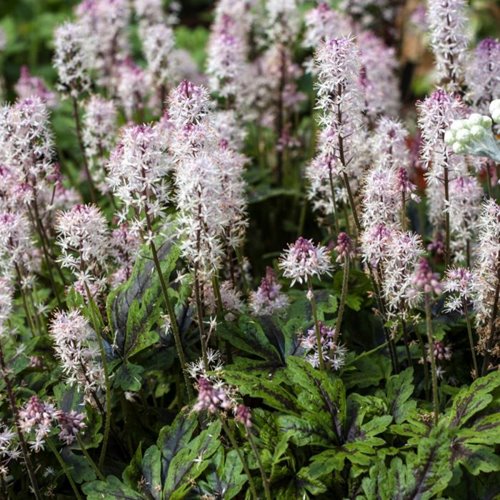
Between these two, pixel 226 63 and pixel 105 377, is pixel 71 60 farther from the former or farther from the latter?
pixel 105 377

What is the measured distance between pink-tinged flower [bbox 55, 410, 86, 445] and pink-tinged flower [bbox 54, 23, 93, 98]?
6.01 feet

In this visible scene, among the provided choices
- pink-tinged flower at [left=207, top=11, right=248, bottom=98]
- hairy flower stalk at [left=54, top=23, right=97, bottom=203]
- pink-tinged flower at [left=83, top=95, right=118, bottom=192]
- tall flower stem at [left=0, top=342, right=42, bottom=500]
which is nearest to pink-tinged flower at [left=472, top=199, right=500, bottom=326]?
tall flower stem at [left=0, top=342, right=42, bottom=500]

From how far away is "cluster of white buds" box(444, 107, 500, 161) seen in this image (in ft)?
8.76

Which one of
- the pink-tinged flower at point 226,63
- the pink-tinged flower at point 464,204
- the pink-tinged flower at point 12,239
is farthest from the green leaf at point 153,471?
the pink-tinged flower at point 226,63

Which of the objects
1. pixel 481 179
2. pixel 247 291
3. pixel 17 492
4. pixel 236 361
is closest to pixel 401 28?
pixel 481 179

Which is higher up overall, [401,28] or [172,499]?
[401,28]

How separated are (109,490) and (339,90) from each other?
163 centimetres

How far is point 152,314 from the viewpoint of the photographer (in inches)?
117

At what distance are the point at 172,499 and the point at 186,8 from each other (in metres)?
9.77

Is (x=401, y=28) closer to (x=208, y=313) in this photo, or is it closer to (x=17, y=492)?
(x=208, y=313)

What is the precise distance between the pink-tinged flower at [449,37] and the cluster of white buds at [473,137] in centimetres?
83

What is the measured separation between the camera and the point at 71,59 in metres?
4.01

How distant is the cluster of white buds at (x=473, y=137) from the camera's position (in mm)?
2670

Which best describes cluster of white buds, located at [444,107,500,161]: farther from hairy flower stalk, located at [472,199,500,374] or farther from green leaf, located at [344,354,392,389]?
green leaf, located at [344,354,392,389]
